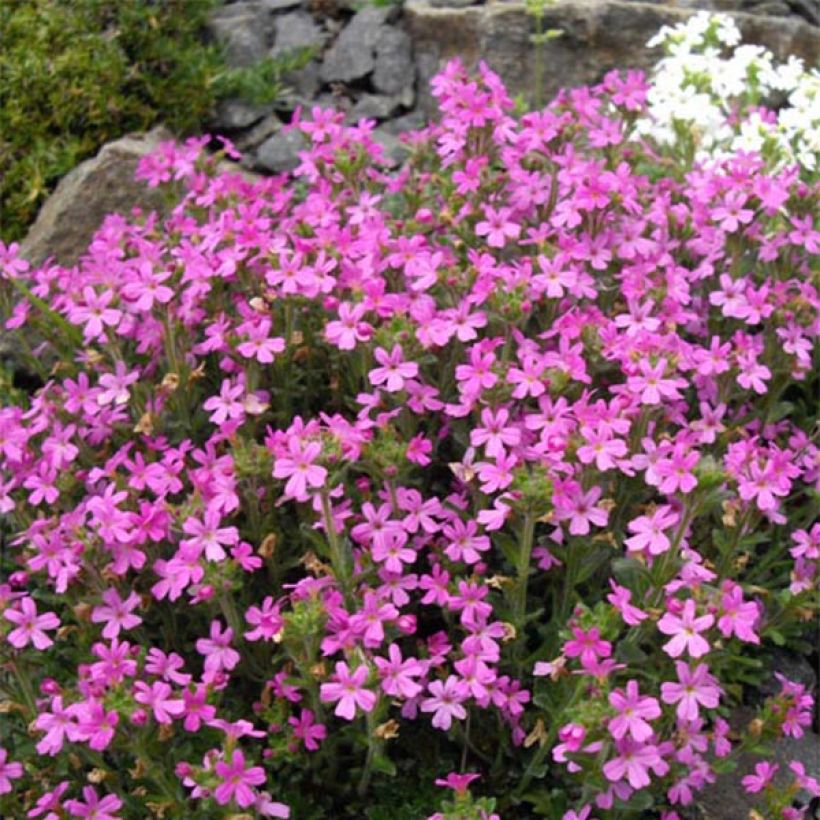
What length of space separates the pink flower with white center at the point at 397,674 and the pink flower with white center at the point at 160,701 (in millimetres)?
465

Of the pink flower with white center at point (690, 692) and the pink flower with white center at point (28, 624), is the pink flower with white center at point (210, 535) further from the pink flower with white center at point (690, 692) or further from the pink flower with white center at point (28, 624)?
the pink flower with white center at point (690, 692)

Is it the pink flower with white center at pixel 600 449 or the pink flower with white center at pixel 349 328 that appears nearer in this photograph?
the pink flower with white center at pixel 600 449

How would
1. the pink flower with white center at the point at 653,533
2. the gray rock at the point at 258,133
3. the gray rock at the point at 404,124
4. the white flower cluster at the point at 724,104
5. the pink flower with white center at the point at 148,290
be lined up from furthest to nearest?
1. the gray rock at the point at 404,124
2. the gray rock at the point at 258,133
3. the white flower cluster at the point at 724,104
4. the pink flower with white center at the point at 148,290
5. the pink flower with white center at the point at 653,533

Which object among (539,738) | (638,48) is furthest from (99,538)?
(638,48)

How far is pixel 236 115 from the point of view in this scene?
5.97 meters

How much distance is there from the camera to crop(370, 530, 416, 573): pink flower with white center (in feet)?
9.41

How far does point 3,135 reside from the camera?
5.41 metres

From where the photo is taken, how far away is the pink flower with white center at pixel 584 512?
111 inches

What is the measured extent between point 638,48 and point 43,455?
425 cm

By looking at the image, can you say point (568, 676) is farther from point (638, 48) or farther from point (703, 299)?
point (638, 48)

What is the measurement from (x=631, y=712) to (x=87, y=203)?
3.44 meters

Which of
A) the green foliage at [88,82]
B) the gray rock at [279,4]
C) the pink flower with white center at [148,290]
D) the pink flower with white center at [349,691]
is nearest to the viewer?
the pink flower with white center at [349,691]

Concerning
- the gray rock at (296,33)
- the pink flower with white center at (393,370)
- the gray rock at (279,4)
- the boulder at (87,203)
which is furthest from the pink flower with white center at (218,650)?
the gray rock at (279,4)

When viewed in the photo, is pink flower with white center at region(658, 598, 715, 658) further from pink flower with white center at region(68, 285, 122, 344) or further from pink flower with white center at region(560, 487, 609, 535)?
pink flower with white center at region(68, 285, 122, 344)
